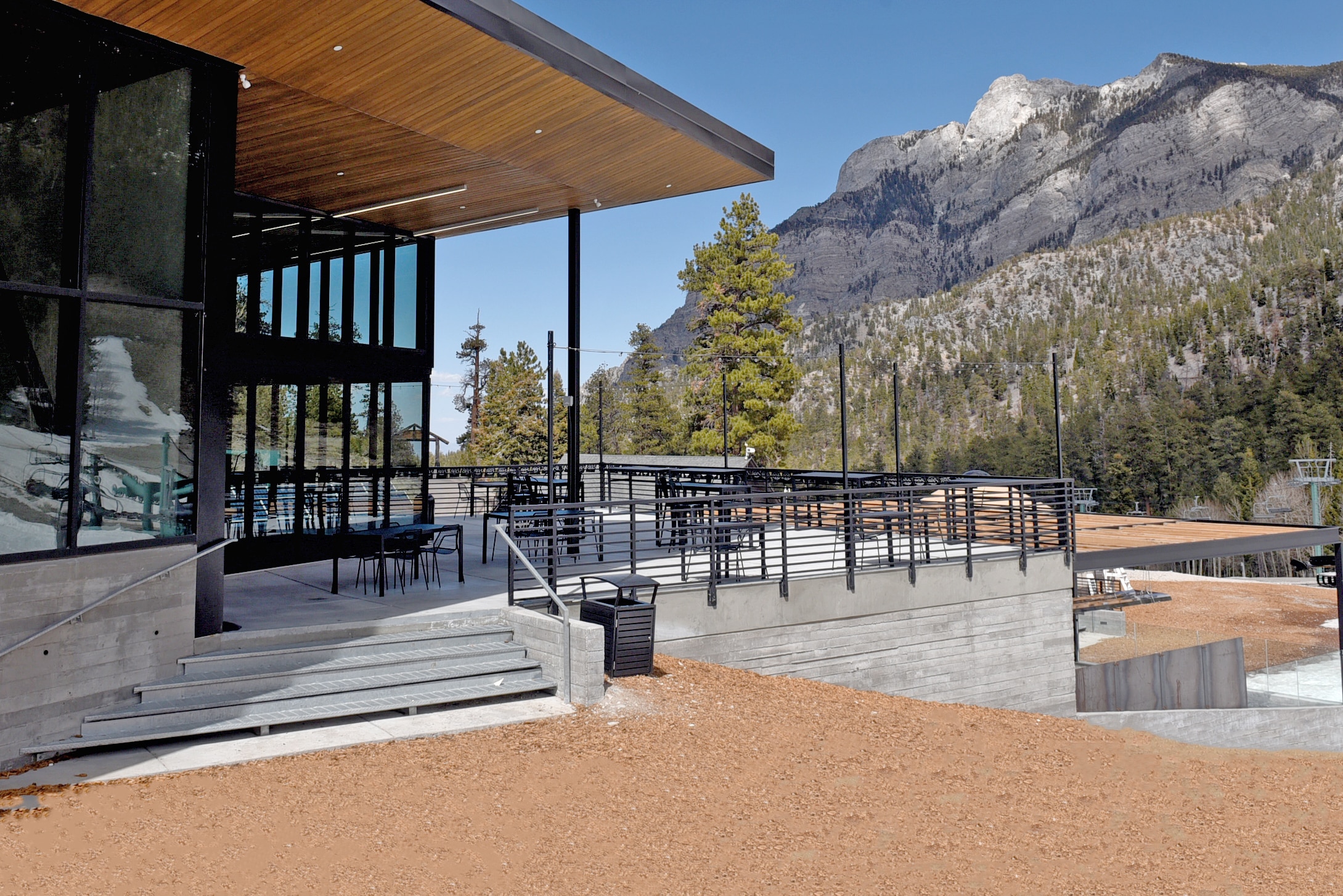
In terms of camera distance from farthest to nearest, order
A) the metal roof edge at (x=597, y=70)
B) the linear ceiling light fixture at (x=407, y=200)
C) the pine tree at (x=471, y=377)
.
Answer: the pine tree at (x=471, y=377) < the linear ceiling light fixture at (x=407, y=200) < the metal roof edge at (x=597, y=70)

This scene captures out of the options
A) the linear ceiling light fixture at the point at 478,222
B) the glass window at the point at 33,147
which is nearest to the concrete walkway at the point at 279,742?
the glass window at the point at 33,147

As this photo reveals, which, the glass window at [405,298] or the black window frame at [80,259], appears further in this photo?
the glass window at [405,298]

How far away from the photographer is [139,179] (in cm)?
624

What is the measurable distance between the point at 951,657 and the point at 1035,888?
19.1ft

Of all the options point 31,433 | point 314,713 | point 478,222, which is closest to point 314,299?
point 478,222

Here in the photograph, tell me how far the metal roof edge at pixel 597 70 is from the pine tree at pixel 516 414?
4102cm

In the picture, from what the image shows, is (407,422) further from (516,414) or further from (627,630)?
(516,414)

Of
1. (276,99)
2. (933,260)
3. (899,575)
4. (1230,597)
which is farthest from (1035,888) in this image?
(933,260)

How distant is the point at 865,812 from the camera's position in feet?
15.9

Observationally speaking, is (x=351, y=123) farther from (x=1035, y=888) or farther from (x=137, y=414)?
(x=1035, y=888)

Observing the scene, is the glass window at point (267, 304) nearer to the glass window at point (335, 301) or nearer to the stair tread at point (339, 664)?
the glass window at point (335, 301)

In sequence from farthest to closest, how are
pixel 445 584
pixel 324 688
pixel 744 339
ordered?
pixel 744 339 < pixel 445 584 < pixel 324 688

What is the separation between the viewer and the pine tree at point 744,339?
34.7 metres

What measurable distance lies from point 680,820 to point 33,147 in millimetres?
5782
